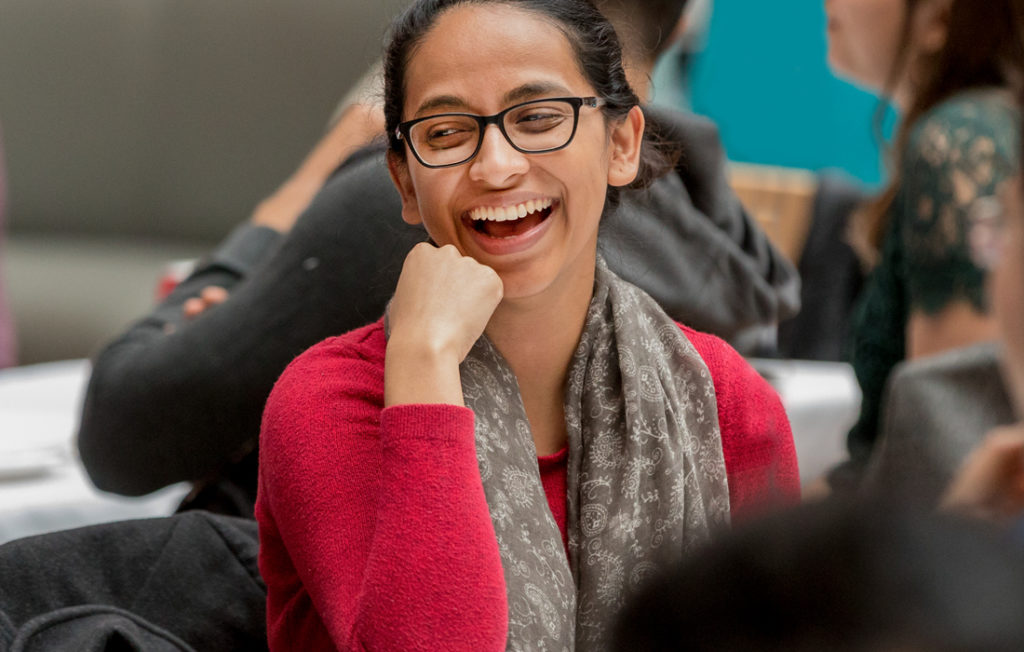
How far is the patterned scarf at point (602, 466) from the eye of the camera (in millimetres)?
622

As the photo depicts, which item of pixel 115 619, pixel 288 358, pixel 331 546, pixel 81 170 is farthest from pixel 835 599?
pixel 81 170

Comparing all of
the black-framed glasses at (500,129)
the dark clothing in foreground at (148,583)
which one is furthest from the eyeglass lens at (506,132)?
the dark clothing in foreground at (148,583)

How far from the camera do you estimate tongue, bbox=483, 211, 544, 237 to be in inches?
25.6

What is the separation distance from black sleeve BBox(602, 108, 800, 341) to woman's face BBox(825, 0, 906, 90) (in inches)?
11.7

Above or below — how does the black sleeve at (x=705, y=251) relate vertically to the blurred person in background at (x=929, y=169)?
below

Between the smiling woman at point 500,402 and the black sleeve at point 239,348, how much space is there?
0.14 meters

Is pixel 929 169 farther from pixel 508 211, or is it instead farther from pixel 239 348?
pixel 239 348

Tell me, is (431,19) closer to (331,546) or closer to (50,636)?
(331,546)

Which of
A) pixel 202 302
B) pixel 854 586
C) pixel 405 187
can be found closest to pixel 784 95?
pixel 405 187

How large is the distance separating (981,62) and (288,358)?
1.99 ft

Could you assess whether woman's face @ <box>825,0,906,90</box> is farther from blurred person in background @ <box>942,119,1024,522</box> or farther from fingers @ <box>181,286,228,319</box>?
fingers @ <box>181,286,228,319</box>

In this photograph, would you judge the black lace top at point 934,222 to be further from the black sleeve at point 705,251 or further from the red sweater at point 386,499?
the black sleeve at point 705,251

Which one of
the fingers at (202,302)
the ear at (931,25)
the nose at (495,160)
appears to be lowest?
the fingers at (202,302)

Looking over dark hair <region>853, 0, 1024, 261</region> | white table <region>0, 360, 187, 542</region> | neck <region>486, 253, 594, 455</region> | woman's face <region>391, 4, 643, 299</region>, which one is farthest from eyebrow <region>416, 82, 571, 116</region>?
white table <region>0, 360, 187, 542</region>
